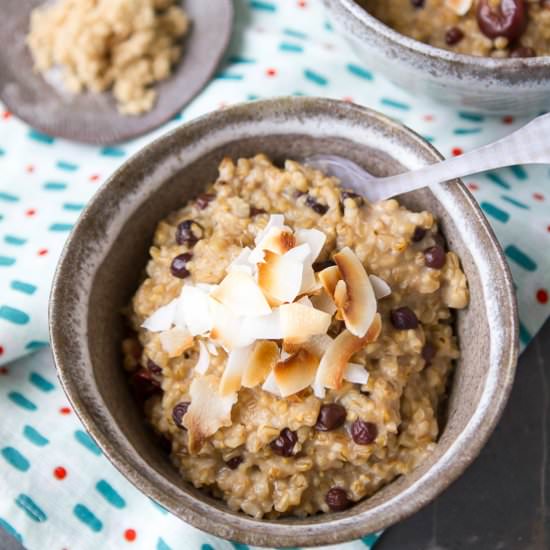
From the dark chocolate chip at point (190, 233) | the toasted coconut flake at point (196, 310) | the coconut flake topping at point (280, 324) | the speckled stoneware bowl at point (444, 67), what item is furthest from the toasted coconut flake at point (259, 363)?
the speckled stoneware bowl at point (444, 67)

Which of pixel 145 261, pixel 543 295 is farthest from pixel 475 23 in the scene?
pixel 145 261

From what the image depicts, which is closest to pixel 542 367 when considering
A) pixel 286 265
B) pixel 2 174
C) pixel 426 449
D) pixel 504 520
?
pixel 504 520

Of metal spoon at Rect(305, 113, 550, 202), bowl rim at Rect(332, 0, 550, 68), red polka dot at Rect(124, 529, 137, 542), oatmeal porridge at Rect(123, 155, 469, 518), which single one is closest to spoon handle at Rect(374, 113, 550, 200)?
metal spoon at Rect(305, 113, 550, 202)

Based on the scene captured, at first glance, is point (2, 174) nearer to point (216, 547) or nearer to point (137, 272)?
point (137, 272)

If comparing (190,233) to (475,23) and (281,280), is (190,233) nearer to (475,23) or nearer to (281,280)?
(281,280)

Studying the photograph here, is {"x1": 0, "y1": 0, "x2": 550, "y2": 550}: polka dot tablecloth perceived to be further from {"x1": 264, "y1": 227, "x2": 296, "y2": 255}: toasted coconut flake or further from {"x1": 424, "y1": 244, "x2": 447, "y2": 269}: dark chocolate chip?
{"x1": 264, "y1": 227, "x2": 296, "y2": 255}: toasted coconut flake

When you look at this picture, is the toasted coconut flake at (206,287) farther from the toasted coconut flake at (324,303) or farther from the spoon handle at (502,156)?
the spoon handle at (502,156)
